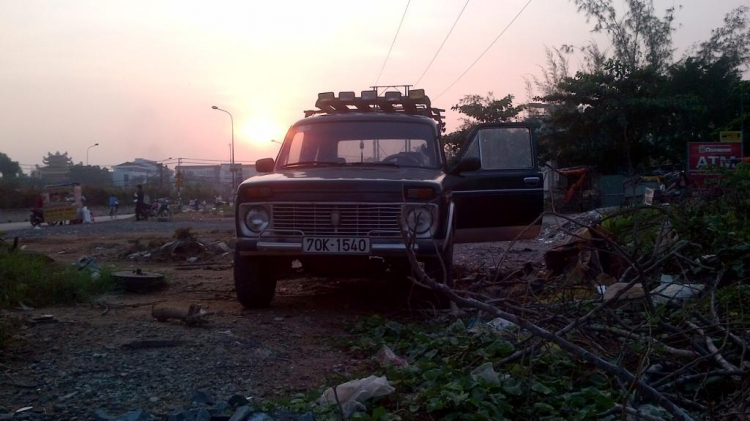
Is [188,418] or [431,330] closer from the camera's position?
[188,418]

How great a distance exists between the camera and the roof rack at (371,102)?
773cm

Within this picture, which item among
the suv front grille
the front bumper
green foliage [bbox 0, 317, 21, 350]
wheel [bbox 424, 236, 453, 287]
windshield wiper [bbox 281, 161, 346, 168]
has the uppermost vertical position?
windshield wiper [bbox 281, 161, 346, 168]

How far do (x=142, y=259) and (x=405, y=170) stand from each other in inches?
223

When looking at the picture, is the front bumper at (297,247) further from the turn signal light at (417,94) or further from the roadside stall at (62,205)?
the roadside stall at (62,205)

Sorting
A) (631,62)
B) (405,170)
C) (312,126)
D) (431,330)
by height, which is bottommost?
(431,330)

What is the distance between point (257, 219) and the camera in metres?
5.85

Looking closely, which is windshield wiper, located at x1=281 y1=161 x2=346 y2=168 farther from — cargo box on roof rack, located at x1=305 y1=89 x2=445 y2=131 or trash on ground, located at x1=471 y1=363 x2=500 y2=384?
trash on ground, located at x1=471 y1=363 x2=500 y2=384

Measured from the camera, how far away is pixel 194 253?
35.9ft

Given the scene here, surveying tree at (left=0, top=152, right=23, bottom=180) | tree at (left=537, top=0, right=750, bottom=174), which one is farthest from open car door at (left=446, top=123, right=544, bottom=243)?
tree at (left=0, top=152, right=23, bottom=180)

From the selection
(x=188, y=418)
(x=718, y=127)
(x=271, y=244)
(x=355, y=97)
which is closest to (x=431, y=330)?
(x=271, y=244)

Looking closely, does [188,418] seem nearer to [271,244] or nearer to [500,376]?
[500,376]

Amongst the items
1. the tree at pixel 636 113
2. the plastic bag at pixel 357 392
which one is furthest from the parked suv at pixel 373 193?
the tree at pixel 636 113

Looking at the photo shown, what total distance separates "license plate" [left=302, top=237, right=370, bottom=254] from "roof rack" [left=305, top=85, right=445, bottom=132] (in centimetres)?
229

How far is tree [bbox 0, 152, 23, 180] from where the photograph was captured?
6881 cm
